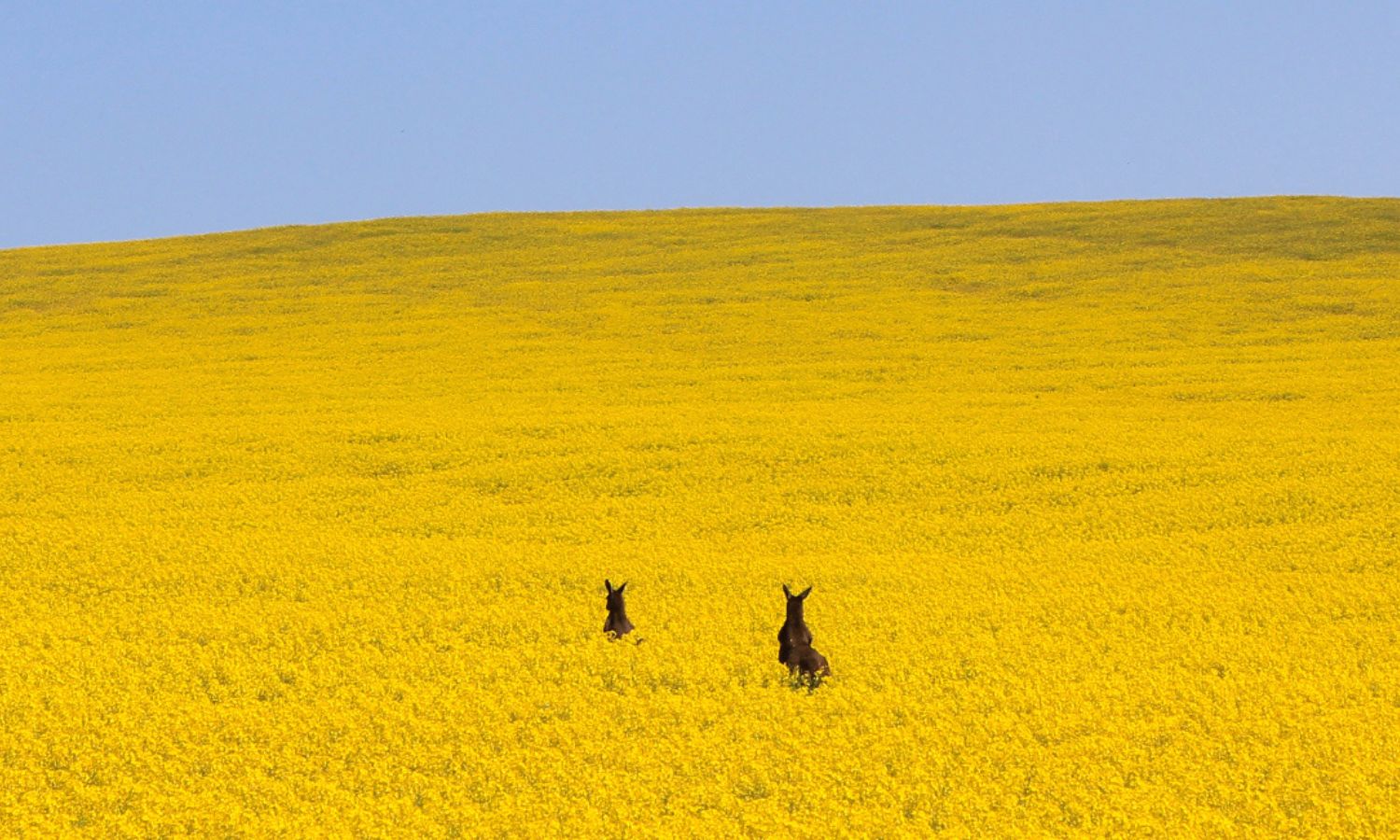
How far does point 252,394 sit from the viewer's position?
21.4 m

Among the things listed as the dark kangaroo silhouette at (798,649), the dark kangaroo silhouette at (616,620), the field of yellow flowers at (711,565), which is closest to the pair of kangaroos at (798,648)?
the dark kangaroo silhouette at (798,649)

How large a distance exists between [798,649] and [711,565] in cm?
328

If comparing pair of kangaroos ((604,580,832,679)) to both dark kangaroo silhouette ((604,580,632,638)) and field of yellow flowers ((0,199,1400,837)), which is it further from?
dark kangaroo silhouette ((604,580,632,638))

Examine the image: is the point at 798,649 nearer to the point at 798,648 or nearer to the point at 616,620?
the point at 798,648

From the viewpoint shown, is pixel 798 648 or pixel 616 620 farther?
pixel 616 620

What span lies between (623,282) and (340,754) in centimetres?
2602

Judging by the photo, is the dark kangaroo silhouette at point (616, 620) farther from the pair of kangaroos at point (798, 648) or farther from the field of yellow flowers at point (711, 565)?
the pair of kangaroos at point (798, 648)

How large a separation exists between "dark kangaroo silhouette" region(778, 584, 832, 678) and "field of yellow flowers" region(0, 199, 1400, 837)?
0.61 feet

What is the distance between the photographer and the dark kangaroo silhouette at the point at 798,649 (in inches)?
350

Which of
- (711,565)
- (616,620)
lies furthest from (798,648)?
(711,565)

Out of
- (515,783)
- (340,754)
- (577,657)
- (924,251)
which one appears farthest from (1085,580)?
(924,251)

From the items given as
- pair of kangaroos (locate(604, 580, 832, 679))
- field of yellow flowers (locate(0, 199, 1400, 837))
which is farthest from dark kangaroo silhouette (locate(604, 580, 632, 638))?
pair of kangaroos (locate(604, 580, 832, 679))

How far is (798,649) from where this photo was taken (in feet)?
29.3

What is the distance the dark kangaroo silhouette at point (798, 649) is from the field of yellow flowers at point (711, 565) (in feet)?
0.61
